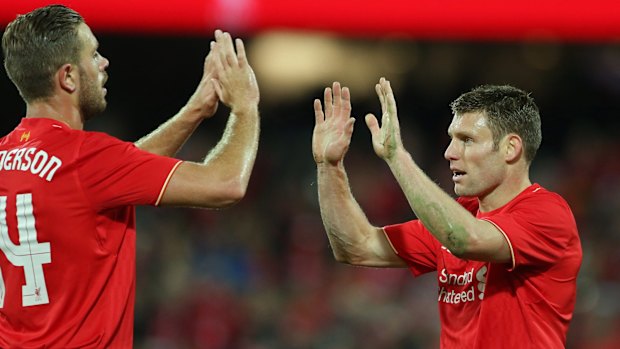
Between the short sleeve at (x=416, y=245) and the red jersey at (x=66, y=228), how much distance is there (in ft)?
4.23

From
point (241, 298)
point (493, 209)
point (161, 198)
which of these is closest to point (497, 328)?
point (493, 209)

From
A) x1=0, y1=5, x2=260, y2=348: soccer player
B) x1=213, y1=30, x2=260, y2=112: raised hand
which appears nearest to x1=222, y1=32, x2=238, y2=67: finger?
x1=213, y1=30, x2=260, y2=112: raised hand

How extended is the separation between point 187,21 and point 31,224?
282cm

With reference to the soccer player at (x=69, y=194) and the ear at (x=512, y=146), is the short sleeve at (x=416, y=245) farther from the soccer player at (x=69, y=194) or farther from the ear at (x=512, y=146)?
the soccer player at (x=69, y=194)

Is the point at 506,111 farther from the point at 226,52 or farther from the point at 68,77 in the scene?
the point at 68,77


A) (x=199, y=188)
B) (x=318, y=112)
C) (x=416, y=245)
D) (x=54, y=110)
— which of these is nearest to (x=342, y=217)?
(x=416, y=245)

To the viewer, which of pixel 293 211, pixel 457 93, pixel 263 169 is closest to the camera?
pixel 293 211

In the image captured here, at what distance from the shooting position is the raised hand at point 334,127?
407 cm

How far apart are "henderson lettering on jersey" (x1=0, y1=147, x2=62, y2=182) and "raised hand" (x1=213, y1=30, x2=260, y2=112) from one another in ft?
2.17

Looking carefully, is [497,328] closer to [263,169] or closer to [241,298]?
[241,298]

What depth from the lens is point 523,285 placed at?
3752 mm

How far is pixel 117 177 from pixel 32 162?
28 centimetres

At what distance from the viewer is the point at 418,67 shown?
12078 mm

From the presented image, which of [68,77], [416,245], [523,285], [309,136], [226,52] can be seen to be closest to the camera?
[68,77]
